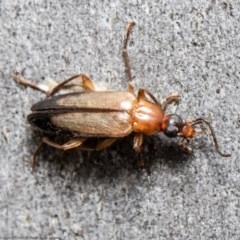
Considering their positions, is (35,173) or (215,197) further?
(35,173)

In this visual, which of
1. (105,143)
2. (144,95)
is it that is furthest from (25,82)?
(144,95)

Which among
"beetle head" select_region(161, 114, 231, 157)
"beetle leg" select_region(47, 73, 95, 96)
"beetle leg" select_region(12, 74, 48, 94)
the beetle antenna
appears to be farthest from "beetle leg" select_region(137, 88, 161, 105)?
"beetle leg" select_region(12, 74, 48, 94)

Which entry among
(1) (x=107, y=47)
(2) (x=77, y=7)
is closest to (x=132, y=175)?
(1) (x=107, y=47)

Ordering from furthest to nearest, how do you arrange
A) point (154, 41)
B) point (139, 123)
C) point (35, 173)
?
point (35, 173) < point (154, 41) < point (139, 123)

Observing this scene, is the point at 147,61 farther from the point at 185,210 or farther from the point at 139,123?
the point at 185,210

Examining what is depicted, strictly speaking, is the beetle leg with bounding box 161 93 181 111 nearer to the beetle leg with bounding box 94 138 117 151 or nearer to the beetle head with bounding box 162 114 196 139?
the beetle head with bounding box 162 114 196 139

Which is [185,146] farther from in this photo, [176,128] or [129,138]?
[129,138]

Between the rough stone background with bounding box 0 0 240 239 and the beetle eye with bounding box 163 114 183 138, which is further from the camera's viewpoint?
the rough stone background with bounding box 0 0 240 239
